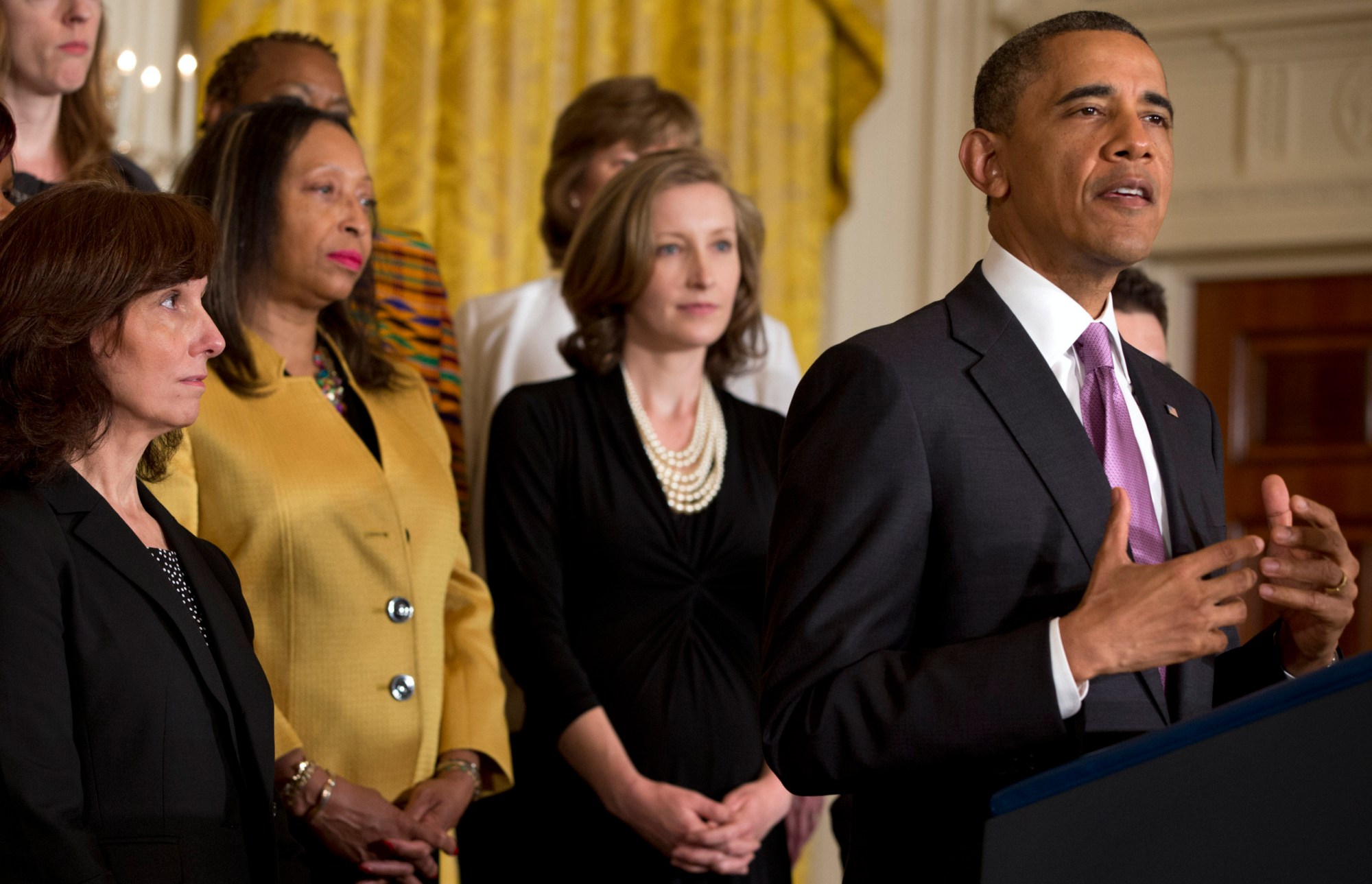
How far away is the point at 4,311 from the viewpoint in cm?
163

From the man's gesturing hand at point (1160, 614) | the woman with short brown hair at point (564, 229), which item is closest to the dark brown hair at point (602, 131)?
the woman with short brown hair at point (564, 229)

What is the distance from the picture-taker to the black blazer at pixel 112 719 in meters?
1.47

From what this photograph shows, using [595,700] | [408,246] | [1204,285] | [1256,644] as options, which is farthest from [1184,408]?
[1204,285]

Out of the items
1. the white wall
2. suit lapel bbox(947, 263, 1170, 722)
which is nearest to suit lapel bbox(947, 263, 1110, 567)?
suit lapel bbox(947, 263, 1170, 722)

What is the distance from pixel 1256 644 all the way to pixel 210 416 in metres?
1.50

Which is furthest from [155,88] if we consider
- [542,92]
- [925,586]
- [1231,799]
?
[1231,799]

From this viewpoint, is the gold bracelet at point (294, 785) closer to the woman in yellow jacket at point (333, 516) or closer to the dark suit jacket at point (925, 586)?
the woman in yellow jacket at point (333, 516)

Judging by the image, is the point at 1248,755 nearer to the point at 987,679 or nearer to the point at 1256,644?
the point at 987,679

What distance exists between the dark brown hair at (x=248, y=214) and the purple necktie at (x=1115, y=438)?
4.26ft

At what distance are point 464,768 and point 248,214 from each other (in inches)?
38.8

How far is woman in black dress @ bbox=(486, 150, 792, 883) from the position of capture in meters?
2.46

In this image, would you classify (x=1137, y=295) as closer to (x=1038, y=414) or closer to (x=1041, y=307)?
(x=1041, y=307)

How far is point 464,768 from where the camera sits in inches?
92.6

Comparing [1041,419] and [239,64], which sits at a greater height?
[239,64]
